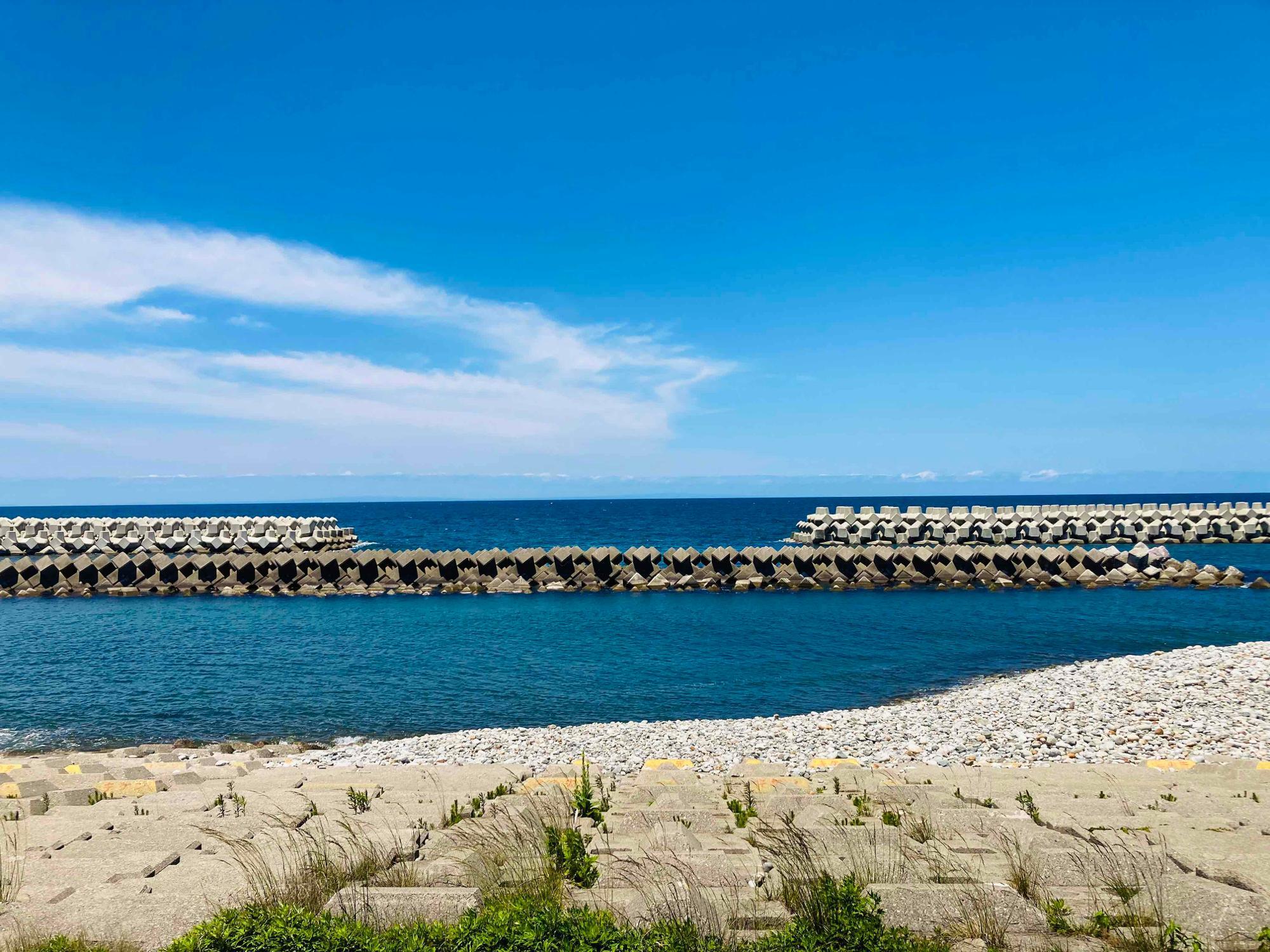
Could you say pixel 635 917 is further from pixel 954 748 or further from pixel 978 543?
pixel 978 543

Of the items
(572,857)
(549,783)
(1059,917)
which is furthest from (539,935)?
(549,783)

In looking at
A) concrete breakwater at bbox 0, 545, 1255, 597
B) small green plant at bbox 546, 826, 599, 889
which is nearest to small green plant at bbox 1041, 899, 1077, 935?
small green plant at bbox 546, 826, 599, 889

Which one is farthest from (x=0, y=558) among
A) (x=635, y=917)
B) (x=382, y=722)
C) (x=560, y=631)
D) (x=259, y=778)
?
(x=635, y=917)

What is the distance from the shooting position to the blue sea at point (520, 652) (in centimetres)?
1702

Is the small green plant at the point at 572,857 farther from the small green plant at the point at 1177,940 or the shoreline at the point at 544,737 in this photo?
the shoreline at the point at 544,737

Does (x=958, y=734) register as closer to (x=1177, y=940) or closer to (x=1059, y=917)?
(x=1059, y=917)

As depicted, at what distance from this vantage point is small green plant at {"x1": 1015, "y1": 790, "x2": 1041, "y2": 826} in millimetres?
7515

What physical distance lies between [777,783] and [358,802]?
5039 mm

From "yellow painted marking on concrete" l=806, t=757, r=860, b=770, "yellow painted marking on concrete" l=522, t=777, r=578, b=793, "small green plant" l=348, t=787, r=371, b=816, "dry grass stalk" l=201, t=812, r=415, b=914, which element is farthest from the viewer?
"yellow painted marking on concrete" l=806, t=757, r=860, b=770

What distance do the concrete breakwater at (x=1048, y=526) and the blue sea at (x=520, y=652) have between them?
22102 mm

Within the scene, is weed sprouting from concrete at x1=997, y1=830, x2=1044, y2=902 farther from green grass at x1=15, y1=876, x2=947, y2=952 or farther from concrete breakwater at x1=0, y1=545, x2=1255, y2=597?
concrete breakwater at x1=0, y1=545, x2=1255, y2=597

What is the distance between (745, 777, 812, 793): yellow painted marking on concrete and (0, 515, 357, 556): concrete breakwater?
173 ft

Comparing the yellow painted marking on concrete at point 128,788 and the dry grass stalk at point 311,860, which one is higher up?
the dry grass stalk at point 311,860

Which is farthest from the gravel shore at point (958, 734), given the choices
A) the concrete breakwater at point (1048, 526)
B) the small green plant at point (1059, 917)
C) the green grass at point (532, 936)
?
the concrete breakwater at point (1048, 526)
